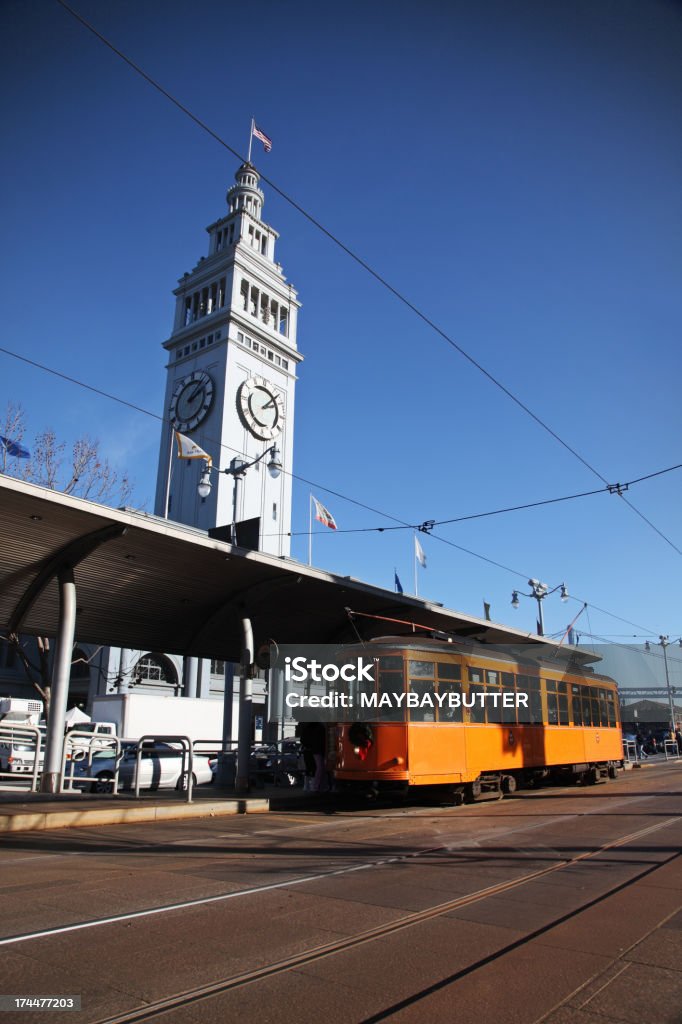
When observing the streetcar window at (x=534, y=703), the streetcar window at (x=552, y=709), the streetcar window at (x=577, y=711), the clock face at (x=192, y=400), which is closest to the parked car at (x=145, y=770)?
the streetcar window at (x=534, y=703)

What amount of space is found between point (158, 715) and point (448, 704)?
13.8 meters

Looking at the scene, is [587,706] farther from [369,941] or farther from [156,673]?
[156,673]

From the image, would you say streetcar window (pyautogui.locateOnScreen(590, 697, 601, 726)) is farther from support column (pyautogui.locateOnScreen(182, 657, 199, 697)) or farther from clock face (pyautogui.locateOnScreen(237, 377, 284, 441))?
clock face (pyautogui.locateOnScreen(237, 377, 284, 441))

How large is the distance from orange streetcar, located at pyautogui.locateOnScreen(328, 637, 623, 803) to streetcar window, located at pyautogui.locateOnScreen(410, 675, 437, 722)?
0.7 inches

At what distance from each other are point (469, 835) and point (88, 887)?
18.6 ft

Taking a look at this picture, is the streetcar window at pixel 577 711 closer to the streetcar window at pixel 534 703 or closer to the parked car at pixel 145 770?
the streetcar window at pixel 534 703

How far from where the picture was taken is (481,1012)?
3775mm

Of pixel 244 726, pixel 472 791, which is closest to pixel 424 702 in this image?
pixel 472 791

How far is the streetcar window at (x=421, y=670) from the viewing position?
14.1 m

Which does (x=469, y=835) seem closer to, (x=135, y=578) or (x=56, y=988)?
(x=56, y=988)

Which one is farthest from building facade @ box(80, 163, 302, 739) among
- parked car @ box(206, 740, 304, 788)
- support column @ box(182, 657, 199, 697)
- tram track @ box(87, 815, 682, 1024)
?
tram track @ box(87, 815, 682, 1024)

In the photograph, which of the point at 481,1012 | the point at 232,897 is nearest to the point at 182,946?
the point at 232,897

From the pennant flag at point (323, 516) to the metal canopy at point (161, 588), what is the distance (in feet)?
10.5

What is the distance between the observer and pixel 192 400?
5666cm
